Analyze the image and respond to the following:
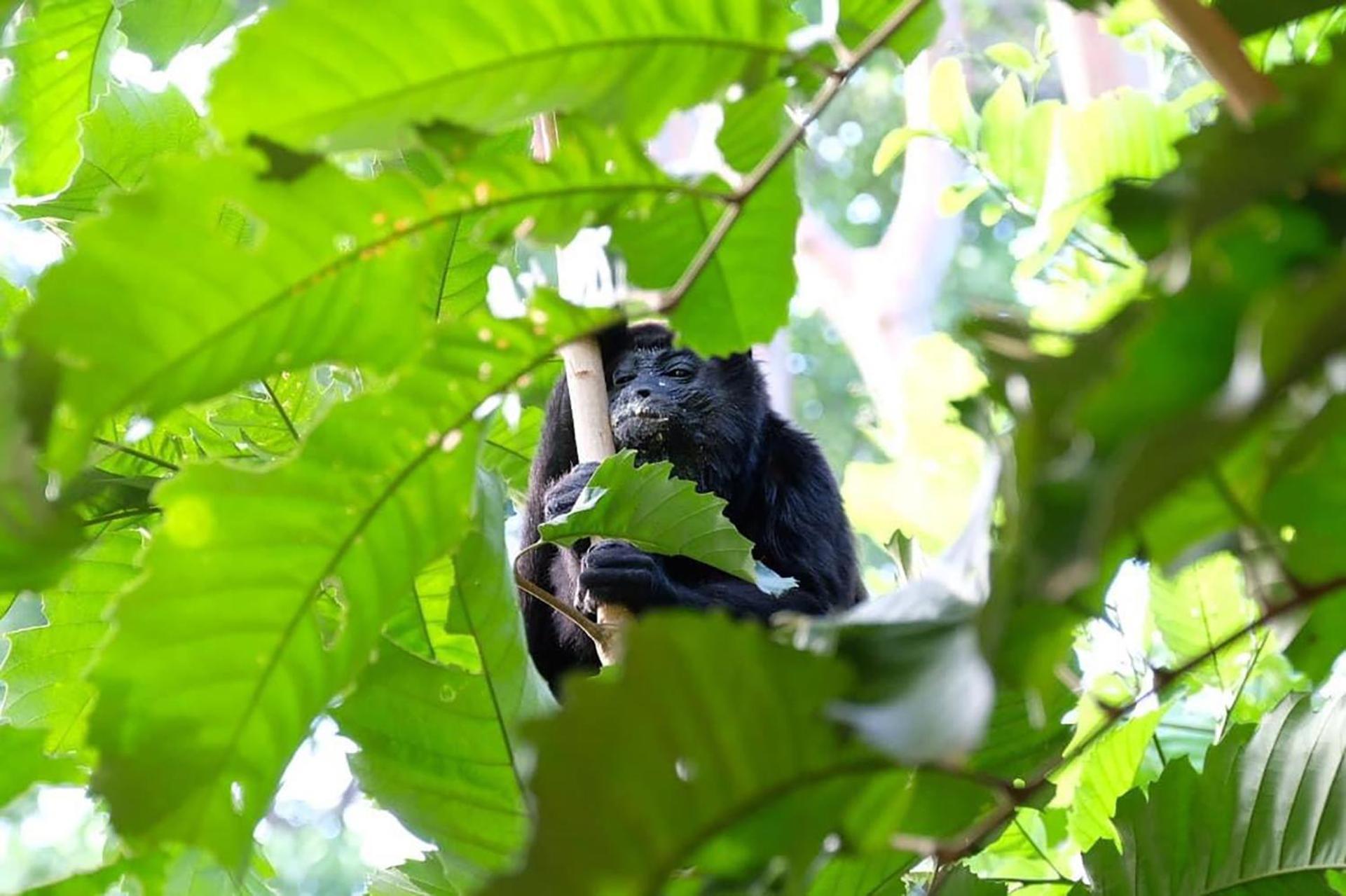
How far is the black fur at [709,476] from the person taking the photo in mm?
3031

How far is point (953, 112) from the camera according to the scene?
2736 mm

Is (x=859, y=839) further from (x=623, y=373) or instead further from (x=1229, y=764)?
(x=623, y=373)

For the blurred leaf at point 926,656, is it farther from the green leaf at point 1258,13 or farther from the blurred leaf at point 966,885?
the blurred leaf at point 966,885

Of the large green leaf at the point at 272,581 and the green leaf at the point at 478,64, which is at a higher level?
the green leaf at the point at 478,64

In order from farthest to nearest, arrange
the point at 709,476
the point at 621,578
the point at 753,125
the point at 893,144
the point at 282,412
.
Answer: the point at 709,476
the point at 893,144
the point at 621,578
the point at 282,412
the point at 753,125

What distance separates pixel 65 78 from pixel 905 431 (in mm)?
2923

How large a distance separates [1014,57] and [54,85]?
67.6 inches

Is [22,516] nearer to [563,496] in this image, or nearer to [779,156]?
[779,156]

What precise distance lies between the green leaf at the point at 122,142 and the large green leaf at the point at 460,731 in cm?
81

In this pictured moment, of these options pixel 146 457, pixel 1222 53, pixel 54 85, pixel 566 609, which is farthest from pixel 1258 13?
pixel 54 85

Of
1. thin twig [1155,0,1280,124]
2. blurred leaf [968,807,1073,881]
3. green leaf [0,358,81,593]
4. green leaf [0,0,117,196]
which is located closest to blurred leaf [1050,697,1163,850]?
blurred leaf [968,807,1073,881]

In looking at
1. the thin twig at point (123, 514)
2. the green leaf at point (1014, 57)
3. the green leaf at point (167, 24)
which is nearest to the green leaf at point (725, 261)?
the thin twig at point (123, 514)

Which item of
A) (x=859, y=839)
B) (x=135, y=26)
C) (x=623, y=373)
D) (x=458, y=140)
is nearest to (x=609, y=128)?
(x=458, y=140)

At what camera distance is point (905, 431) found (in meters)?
4.12
